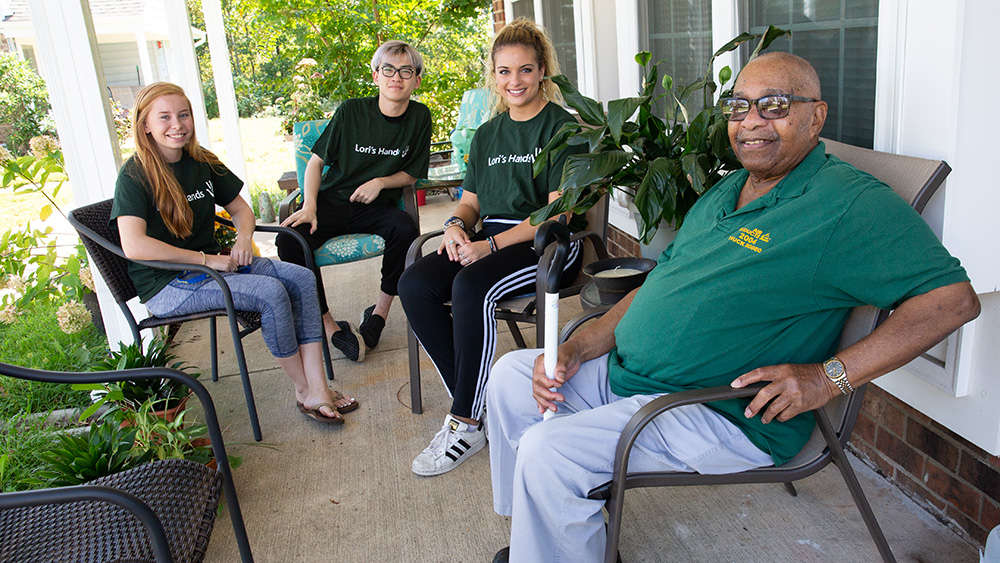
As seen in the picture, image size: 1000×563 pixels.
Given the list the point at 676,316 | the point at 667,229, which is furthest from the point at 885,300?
the point at 667,229

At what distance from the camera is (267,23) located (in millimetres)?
6930

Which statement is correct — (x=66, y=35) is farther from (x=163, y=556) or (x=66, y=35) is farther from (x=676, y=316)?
(x=676, y=316)

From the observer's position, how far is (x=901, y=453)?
6.72 ft

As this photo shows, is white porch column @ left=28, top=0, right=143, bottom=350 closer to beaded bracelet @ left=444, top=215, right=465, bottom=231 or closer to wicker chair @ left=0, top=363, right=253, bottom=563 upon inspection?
beaded bracelet @ left=444, top=215, right=465, bottom=231

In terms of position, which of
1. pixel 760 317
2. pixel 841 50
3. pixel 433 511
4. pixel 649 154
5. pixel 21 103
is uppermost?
pixel 21 103

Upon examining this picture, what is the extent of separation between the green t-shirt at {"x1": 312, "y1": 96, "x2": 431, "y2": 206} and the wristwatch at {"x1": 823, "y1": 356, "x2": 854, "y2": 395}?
2472 millimetres

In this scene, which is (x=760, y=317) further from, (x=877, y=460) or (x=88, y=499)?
(x=88, y=499)

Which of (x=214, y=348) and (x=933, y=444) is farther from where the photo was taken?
(x=214, y=348)

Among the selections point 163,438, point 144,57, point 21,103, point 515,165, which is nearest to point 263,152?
point 144,57

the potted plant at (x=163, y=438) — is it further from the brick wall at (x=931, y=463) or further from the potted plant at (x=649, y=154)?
the brick wall at (x=931, y=463)

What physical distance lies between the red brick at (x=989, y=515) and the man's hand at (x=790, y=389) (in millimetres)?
672

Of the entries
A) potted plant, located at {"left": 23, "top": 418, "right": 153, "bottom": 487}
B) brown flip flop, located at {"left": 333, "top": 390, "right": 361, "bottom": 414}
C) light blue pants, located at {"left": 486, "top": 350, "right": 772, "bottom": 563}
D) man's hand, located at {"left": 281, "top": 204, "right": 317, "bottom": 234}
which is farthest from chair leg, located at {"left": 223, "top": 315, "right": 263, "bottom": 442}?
light blue pants, located at {"left": 486, "top": 350, "right": 772, "bottom": 563}

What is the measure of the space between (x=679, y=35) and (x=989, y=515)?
2258mm

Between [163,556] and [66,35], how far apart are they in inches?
91.9
